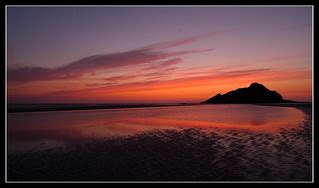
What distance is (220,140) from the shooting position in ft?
55.7

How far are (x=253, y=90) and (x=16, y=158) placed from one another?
147 metres

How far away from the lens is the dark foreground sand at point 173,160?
10438 millimetres

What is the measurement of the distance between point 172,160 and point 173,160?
0.05 meters

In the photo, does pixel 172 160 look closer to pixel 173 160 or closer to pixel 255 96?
pixel 173 160

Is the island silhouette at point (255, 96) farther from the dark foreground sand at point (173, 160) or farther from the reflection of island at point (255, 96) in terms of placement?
the dark foreground sand at point (173, 160)

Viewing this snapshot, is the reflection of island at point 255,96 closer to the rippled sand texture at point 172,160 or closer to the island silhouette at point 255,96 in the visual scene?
the island silhouette at point 255,96

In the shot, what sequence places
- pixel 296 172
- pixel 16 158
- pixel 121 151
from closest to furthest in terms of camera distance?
pixel 296 172 < pixel 16 158 < pixel 121 151

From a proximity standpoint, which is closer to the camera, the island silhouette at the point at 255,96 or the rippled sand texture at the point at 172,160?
the rippled sand texture at the point at 172,160

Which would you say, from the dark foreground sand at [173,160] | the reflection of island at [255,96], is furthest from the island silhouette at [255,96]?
the dark foreground sand at [173,160]

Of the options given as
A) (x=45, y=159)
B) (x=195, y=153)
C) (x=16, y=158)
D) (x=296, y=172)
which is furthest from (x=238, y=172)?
(x=16, y=158)

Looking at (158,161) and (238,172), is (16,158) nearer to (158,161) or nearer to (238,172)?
(158,161)

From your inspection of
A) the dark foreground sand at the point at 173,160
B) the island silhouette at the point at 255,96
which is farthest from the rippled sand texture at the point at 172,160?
the island silhouette at the point at 255,96

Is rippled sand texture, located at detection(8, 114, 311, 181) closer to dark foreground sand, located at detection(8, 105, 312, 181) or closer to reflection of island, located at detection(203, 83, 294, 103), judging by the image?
dark foreground sand, located at detection(8, 105, 312, 181)
